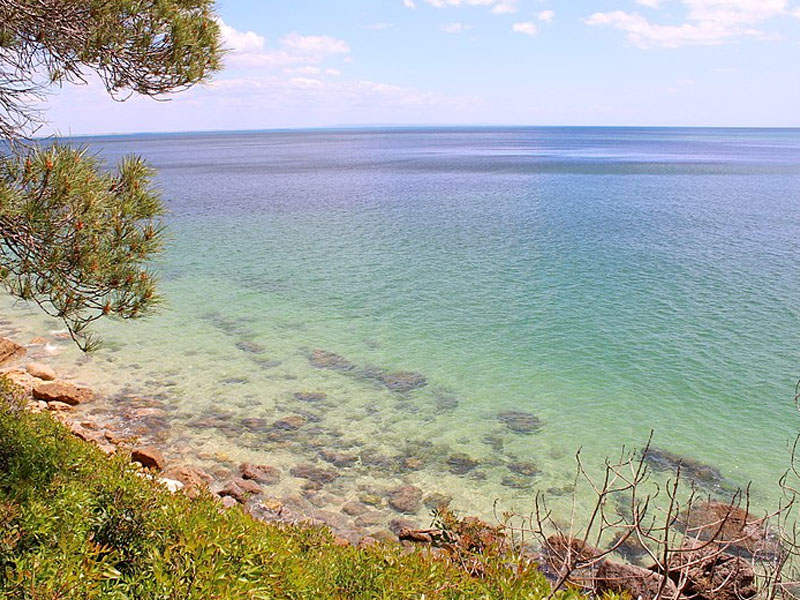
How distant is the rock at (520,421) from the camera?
14922mm

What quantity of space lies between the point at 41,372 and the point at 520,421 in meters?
13.8

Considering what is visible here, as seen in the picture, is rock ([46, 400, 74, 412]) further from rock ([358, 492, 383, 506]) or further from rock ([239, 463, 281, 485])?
rock ([358, 492, 383, 506])

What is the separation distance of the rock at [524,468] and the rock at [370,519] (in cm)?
330

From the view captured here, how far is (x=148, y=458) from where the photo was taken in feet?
40.6

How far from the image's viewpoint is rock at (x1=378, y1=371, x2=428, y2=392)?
56.2ft

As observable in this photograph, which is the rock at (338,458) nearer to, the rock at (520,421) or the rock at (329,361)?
the rock at (520,421)

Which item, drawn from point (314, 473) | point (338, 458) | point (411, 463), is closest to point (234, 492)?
point (314, 473)

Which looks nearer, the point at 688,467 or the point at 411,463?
the point at 688,467

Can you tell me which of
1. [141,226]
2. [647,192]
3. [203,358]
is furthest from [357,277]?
[647,192]

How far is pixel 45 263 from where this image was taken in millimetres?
6301

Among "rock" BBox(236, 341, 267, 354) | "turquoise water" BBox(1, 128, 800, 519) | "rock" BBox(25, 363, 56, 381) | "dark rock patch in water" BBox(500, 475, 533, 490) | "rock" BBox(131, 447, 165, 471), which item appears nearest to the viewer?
"rock" BBox(131, 447, 165, 471)

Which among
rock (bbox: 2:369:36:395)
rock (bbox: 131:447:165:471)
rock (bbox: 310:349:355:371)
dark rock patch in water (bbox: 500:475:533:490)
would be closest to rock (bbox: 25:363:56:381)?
rock (bbox: 2:369:36:395)

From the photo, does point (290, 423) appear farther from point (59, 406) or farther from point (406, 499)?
point (59, 406)

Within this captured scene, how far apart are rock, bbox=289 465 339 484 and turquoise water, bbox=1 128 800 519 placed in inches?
9.0
